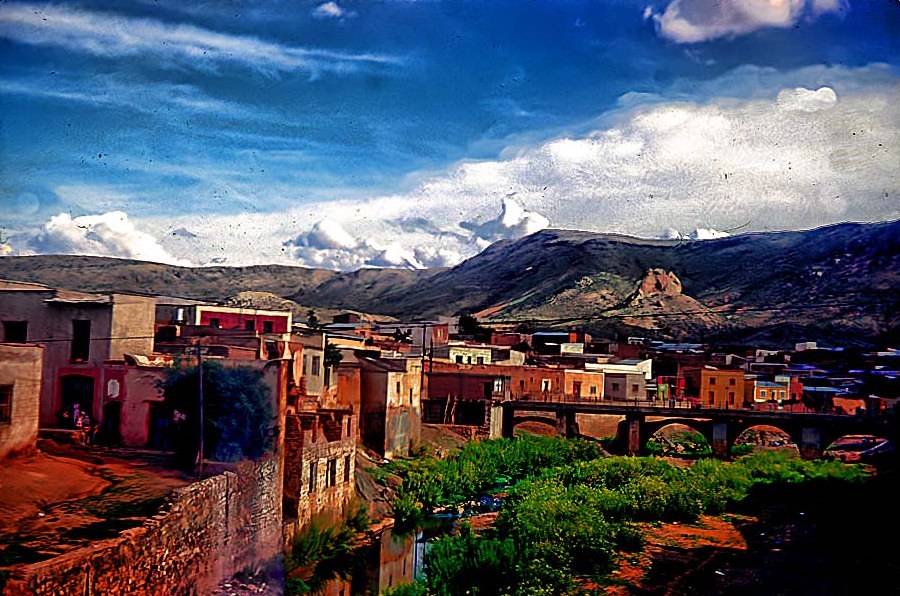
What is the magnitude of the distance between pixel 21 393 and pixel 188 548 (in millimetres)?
1353

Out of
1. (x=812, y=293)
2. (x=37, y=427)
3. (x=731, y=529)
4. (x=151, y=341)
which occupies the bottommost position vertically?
(x=731, y=529)

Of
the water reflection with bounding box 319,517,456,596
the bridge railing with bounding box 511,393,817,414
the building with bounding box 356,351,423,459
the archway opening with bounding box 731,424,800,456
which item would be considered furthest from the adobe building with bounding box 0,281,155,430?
the archway opening with bounding box 731,424,800,456

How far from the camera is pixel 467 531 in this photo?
8.37m

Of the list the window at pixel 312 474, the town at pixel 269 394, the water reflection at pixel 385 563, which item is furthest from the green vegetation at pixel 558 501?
the window at pixel 312 474

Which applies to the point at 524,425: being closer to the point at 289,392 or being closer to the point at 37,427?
the point at 289,392

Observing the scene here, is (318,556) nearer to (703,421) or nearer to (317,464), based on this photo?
(317,464)

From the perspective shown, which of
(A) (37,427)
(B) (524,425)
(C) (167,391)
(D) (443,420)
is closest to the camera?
(A) (37,427)

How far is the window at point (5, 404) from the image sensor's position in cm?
485

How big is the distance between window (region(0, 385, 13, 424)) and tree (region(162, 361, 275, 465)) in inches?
39.4

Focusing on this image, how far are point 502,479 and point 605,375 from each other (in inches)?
189

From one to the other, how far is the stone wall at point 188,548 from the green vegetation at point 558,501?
132 cm

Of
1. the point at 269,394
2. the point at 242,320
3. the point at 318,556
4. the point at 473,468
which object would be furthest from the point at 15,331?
the point at 473,468

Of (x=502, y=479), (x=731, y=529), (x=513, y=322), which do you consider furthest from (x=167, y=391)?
(x=513, y=322)

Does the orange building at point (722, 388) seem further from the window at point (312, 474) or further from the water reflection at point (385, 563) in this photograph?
the window at point (312, 474)
